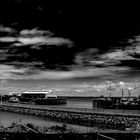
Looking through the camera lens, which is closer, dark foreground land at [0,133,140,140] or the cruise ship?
dark foreground land at [0,133,140,140]

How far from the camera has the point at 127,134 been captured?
22328 millimetres

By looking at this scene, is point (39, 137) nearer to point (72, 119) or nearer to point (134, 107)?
point (72, 119)

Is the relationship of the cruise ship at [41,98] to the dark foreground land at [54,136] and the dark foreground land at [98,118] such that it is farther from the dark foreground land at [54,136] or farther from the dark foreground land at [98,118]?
the dark foreground land at [54,136]

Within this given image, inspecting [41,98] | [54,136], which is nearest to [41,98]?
[41,98]

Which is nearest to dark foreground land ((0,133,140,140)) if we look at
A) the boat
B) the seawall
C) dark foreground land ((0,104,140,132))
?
dark foreground land ((0,104,140,132))

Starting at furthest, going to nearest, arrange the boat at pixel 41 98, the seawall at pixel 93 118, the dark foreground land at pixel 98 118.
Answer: the boat at pixel 41 98 → the seawall at pixel 93 118 → the dark foreground land at pixel 98 118

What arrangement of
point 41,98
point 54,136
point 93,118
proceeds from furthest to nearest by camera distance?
1. point 41,98
2. point 93,118
3. point 54,136

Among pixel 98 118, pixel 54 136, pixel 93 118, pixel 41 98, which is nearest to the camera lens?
pixel 54 136

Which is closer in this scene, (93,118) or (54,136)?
(54,136)

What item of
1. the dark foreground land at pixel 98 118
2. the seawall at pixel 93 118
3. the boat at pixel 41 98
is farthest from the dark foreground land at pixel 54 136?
the boat at pixel 41 98

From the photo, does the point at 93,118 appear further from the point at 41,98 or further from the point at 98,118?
the point at 41,98

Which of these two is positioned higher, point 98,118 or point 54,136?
point 54,136

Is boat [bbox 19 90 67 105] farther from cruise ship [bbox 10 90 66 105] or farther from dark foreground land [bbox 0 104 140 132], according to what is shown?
dark foreground land [bbox 0 104 140 132]

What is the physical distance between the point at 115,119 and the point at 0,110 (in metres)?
86.9
